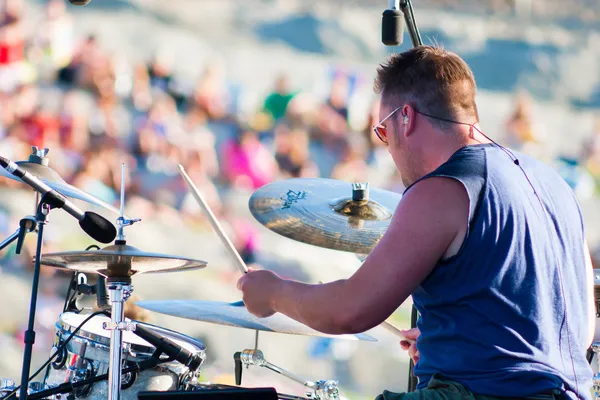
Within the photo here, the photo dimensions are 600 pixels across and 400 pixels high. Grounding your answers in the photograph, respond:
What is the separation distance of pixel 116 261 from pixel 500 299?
1.15m

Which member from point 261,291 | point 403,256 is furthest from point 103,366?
point 403,256

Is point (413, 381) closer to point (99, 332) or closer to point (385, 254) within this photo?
point (99, 332)

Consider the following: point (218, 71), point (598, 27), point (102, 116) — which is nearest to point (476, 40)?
point (598, 27)

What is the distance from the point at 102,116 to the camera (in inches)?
177

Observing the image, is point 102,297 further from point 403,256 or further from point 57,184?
point 403,256

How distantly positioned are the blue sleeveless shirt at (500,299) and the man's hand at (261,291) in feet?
0.98

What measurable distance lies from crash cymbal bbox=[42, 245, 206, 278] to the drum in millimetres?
200

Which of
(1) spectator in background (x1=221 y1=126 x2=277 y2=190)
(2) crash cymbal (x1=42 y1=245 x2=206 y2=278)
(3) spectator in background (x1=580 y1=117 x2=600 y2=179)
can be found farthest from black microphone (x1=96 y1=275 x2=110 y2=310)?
(3) spectator in background (x1=580 y1=117 x2=600 y2=179)

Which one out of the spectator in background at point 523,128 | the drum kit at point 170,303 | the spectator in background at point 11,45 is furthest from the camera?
the spectator in background at point 523,128

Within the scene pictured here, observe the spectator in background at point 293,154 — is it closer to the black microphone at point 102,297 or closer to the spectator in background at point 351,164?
the spectator in background at point 351,164

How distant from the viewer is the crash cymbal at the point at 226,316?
7.97 ft

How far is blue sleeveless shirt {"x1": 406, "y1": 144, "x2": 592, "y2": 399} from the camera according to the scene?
1.53m

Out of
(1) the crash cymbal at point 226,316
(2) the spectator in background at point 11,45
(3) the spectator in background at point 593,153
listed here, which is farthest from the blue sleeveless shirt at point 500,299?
(3) the spectator in background at point 593,153

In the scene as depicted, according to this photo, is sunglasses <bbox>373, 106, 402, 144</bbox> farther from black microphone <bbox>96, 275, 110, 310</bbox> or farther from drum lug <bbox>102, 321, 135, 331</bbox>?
black microphone <bbox>96, 275, 110, 310</bbox>
